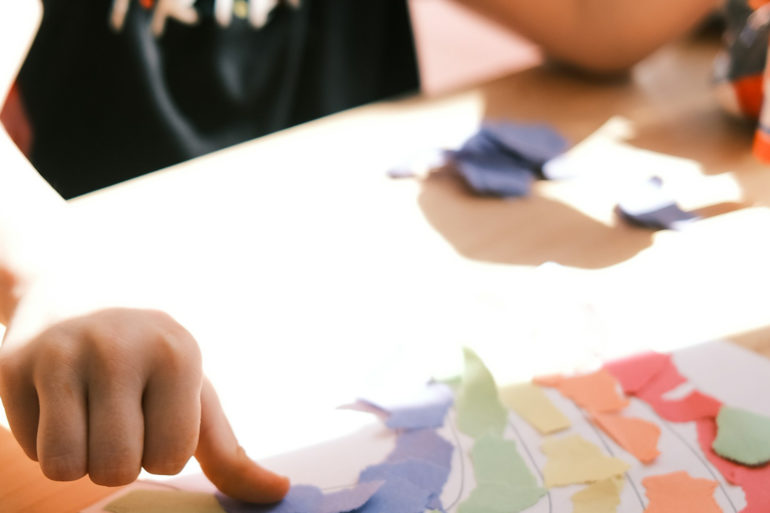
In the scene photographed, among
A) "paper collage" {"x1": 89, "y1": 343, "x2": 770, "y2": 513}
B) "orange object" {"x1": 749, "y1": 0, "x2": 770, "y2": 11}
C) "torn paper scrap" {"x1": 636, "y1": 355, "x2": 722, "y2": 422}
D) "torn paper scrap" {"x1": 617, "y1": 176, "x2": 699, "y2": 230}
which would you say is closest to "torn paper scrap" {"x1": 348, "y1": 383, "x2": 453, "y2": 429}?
"paper collage" {"x1": 89, "y1": 343, "x2": 770, "y2": 513}

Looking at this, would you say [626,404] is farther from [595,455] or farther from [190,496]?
[190,496]

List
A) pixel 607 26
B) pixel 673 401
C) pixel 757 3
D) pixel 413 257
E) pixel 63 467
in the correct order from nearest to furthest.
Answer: pixel 63 467 < pixel 673 401 < pixel 413 257 < pixel 757 3 < pixel 607 26

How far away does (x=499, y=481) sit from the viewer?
14.5 inches

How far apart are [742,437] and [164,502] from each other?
0.95 feet

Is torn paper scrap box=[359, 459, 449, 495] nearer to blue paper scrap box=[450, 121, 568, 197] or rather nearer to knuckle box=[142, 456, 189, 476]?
knuckle box=[142, 456, 189, 476]

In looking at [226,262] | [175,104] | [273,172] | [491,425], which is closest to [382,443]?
[491,425]

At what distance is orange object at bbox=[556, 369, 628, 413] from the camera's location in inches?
16.1

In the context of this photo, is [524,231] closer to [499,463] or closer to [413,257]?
[413,257]

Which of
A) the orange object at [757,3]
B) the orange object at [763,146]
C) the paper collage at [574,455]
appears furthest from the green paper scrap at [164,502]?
the orange object at [757,3]

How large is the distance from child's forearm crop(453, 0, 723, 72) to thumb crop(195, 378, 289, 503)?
0.60 m

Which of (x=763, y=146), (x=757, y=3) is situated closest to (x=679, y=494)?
(x=763, y=146)

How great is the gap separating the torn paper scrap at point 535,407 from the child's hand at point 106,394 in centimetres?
18

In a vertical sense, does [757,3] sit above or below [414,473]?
above

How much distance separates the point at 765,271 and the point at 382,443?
11.4 inches
